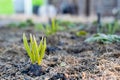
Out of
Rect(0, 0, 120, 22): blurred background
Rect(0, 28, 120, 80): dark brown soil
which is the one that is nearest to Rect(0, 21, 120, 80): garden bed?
Rect(0, 28, 120, 80): dark brown soil

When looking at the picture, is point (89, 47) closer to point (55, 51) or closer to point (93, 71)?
point (55, 51)

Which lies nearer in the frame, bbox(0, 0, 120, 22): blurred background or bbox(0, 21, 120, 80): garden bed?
bbox(0, 21, 120, 80): garden bed

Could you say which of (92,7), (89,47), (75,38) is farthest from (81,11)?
(89,47)

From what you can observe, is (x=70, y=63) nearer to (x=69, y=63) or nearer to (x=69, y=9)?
(x=69, y=63)

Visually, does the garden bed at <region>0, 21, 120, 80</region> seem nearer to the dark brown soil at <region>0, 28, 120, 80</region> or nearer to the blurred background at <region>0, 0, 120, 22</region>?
the dark brown soil at <region>0, 28, 120, 80</region>

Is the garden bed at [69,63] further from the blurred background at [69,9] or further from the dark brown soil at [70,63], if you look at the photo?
the blurred background at [69,9]

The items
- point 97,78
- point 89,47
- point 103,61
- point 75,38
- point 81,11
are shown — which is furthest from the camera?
point 81,11

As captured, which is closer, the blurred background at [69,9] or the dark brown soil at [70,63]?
the dark brown soil at [70,63]

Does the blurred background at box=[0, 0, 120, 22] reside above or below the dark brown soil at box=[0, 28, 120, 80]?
below

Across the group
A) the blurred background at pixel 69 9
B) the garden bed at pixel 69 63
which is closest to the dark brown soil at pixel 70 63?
the garden bed at pixel 69 63

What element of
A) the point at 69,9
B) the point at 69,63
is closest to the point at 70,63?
the point at 69,63

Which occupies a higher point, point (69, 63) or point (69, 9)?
point (69, 63)
